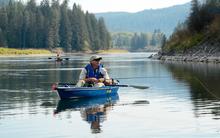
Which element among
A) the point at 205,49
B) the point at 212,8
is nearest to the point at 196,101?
the point at 205,49

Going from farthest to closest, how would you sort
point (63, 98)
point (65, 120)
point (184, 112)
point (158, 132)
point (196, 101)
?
point (63, 98) → point (196, 101) → point (184, 112) → point (65, 120) → point (158, 132)

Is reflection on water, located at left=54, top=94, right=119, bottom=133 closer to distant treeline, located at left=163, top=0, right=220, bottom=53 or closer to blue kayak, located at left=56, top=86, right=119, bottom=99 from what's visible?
blue kayak, located at left=56, top=86, right=119, bottom=99

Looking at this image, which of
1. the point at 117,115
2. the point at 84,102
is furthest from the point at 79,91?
the point at 117,115

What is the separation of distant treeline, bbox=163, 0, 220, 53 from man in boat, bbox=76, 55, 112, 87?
63.6 meters

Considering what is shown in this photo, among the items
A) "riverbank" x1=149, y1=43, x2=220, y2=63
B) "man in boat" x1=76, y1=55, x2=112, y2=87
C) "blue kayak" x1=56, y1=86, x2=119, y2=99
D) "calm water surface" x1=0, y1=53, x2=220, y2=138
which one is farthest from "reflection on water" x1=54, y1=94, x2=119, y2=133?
"riverbank" x1=149, y1=43, x2=220, y2=63

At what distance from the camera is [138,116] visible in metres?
24.6

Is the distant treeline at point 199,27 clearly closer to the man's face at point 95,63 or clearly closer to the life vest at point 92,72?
the life vest at point 92,72

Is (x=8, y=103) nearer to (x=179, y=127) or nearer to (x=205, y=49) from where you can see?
(x=179, y=127)

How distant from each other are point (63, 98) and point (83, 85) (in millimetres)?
1356

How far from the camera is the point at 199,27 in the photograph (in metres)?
107

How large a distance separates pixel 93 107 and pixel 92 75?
4491 mm

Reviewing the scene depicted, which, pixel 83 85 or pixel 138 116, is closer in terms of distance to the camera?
pixel 138 116

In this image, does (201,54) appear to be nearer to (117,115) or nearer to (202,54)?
Result: (202,54)

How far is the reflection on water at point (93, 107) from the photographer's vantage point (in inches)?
915
